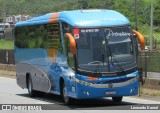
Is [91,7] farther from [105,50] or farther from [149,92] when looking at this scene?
[105,50]

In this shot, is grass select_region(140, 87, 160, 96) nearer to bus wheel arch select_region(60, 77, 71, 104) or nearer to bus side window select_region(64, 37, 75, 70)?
bus wheel arch select_region(60, 77, 71, 104)

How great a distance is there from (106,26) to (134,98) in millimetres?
4543

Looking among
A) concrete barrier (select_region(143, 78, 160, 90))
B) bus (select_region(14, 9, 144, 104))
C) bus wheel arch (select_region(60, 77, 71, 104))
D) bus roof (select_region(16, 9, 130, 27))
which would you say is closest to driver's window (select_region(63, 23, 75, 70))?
bus (select_region(14, 9, 144, 104))

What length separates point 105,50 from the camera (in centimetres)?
1708

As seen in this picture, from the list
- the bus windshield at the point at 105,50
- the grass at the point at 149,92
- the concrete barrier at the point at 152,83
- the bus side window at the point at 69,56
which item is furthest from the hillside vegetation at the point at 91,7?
the bus windshield at the point at 105,50

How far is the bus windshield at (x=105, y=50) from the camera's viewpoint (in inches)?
668

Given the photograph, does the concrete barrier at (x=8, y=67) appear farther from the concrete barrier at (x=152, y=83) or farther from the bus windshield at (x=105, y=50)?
the bus windshield at (x=105, y=50)

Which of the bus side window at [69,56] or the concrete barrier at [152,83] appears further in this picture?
the concrete barrier at [152,83]

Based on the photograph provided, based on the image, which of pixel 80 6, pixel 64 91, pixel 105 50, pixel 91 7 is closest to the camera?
pixel 105 50

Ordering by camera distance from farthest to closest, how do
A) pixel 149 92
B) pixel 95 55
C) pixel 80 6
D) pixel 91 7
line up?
pixel 91 7
pixel 80 6
pixel 149 92
pixel 95 55

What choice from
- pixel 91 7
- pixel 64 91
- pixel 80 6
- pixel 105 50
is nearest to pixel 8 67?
pixel 64 91

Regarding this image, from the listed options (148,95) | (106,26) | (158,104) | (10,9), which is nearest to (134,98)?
(148,95)

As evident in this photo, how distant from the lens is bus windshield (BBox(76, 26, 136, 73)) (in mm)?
16969

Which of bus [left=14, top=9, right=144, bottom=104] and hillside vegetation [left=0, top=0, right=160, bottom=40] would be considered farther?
hillside vegetation [left=0, top=0, right=160, bottom=40]
